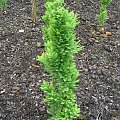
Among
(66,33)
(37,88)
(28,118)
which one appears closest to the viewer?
(66,33)

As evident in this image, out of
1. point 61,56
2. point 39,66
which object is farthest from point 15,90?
point 61,56

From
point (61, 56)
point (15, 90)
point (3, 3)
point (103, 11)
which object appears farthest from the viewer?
point (3, 3)

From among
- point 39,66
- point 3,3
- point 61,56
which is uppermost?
point 3,3

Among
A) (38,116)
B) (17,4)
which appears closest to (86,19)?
(17,4)

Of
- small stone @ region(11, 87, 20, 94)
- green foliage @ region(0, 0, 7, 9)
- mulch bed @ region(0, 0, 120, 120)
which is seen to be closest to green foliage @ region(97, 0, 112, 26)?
mulch bed @ region(0, 0, 120, 120)

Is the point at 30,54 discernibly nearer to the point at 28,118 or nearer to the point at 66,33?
the point at 28,118

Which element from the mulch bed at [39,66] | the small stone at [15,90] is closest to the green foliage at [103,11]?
the mulch bed at [39,66]

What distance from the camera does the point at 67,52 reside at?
3867 millimetres

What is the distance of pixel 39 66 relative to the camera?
238 inches

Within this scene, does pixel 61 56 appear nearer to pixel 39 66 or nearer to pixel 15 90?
pixel 15 90

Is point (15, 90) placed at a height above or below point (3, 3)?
below

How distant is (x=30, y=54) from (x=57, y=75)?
247cm

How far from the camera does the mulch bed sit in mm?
5137

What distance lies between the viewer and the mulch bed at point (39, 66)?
514cm
